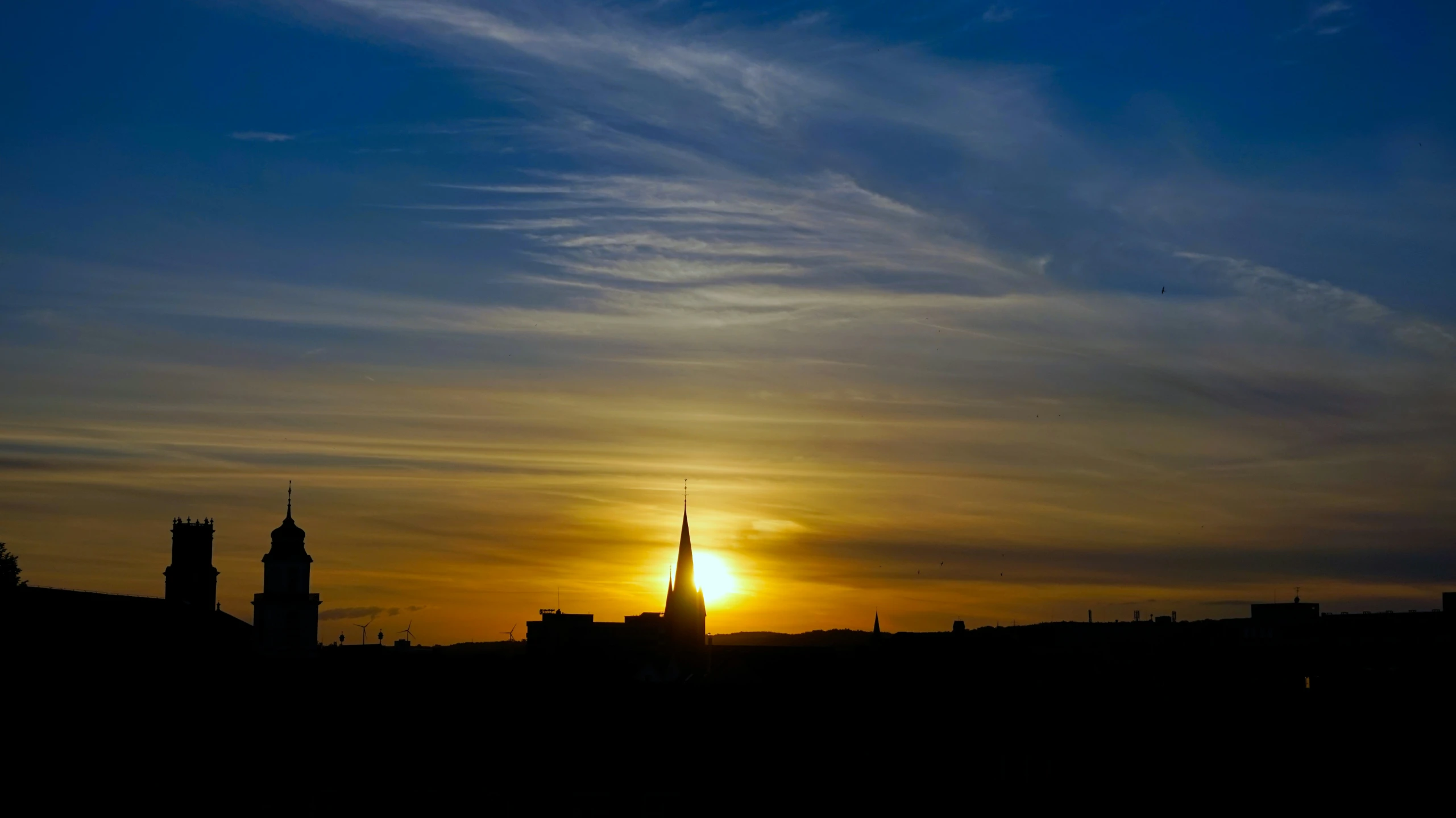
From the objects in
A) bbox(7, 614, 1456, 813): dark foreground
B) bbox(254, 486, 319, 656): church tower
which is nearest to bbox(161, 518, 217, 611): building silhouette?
bbox(254, 486, 319, 656): church tower

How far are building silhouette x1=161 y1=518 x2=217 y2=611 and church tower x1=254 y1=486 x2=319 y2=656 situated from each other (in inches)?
752

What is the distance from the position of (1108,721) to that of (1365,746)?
387 inches

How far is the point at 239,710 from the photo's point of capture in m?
63.3

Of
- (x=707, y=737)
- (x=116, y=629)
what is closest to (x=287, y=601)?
(x=116, y=629)

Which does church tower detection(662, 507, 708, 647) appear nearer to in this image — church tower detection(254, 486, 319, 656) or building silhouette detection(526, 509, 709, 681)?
building silhouette detection(526, 509, 709, 681)

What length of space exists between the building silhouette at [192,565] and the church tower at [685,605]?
57987 millimetres

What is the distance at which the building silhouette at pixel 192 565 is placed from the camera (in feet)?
397

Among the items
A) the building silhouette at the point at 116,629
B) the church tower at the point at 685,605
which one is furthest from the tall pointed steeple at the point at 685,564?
the building silhouette at the point at 116,629

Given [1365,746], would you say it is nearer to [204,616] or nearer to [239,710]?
[239,710]

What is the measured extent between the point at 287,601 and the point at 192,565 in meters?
22.8

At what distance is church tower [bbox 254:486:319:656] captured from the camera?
143250 mm

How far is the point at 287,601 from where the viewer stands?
144 metres

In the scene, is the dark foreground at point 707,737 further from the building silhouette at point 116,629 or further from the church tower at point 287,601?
the church tower at point 287,601

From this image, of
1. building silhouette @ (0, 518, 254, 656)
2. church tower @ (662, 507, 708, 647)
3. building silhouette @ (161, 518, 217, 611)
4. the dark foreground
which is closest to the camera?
the dark foreground
